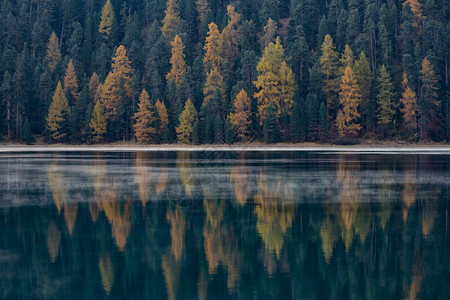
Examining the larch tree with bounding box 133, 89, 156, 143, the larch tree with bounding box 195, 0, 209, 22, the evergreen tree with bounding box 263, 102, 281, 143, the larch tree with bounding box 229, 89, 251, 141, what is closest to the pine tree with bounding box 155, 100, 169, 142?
the larch tree with bounding box 133, 89, 156, 143

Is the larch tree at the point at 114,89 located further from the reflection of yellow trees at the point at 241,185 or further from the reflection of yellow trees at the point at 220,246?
the reflection of yellow trees at the point at 220,246

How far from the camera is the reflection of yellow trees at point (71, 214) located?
19.9 metres

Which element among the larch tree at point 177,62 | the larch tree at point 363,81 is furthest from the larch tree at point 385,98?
the larch tree at point 177,62

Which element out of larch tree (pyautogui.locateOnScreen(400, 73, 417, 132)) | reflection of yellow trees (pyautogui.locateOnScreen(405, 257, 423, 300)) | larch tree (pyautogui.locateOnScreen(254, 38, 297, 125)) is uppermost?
larch tree (pyautogui.locateOnScreen(254, 38, 297, 125))

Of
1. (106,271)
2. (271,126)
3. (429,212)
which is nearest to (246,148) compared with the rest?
(271,126)

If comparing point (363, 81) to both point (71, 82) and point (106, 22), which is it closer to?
point (71, 82)

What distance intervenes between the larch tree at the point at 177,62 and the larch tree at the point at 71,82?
60.5 ft

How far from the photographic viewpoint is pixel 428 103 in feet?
311

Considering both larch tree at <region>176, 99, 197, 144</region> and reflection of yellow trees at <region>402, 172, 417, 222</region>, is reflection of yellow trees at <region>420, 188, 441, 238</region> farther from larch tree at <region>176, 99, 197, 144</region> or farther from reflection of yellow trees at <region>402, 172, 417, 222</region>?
larch tree at <region>176, 99, 197, 144</region>

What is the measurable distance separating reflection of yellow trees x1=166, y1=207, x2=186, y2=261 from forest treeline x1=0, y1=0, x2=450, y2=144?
228 feet

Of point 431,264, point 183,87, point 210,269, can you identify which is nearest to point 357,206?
point 431,264

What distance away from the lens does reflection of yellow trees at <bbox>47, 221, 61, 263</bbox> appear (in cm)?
1596

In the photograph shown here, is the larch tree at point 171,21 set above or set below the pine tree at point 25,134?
above

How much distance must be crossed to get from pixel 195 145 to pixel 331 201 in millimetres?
69851
